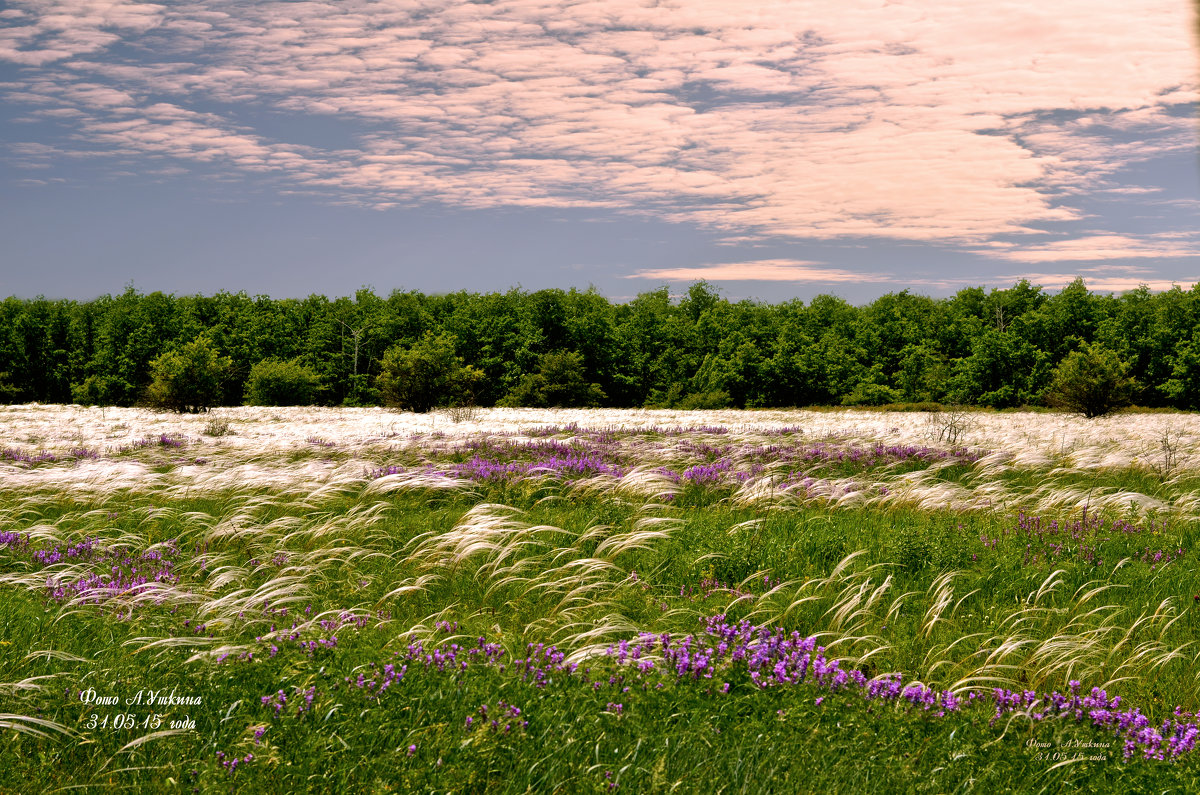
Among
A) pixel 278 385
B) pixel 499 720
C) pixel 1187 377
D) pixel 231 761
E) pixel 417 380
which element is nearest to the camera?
pixel 231 761

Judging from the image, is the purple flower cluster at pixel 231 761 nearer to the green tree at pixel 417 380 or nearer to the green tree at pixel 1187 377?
the green tree at pixel 417 380

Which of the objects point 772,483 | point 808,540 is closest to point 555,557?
point 808,540

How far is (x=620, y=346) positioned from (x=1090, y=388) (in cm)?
2961

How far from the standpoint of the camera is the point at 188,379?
2781 centimetres

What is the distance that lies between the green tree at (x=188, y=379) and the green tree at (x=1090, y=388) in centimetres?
3193

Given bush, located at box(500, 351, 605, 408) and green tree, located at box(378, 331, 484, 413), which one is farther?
bush, located at box(500, 351, 605, 408)

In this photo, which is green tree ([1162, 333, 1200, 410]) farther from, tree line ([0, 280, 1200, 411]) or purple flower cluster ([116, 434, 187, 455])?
purple flower cluster ([116, 434, 187, 455])

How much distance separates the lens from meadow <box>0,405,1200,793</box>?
3.30 m

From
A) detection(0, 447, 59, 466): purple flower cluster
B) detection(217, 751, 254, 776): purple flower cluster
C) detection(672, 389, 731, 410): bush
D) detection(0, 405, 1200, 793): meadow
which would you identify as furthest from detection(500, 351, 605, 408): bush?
detection(217, 751, 254, 776): purple flower cluster

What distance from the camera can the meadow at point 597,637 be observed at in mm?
3297

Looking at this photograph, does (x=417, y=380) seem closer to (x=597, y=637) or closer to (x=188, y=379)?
(x=188, y=379)

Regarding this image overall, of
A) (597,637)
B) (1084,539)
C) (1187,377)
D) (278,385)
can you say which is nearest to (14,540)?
(597,637)

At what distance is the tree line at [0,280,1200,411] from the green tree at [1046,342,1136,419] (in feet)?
52.8

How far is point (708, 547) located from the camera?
6234mm
